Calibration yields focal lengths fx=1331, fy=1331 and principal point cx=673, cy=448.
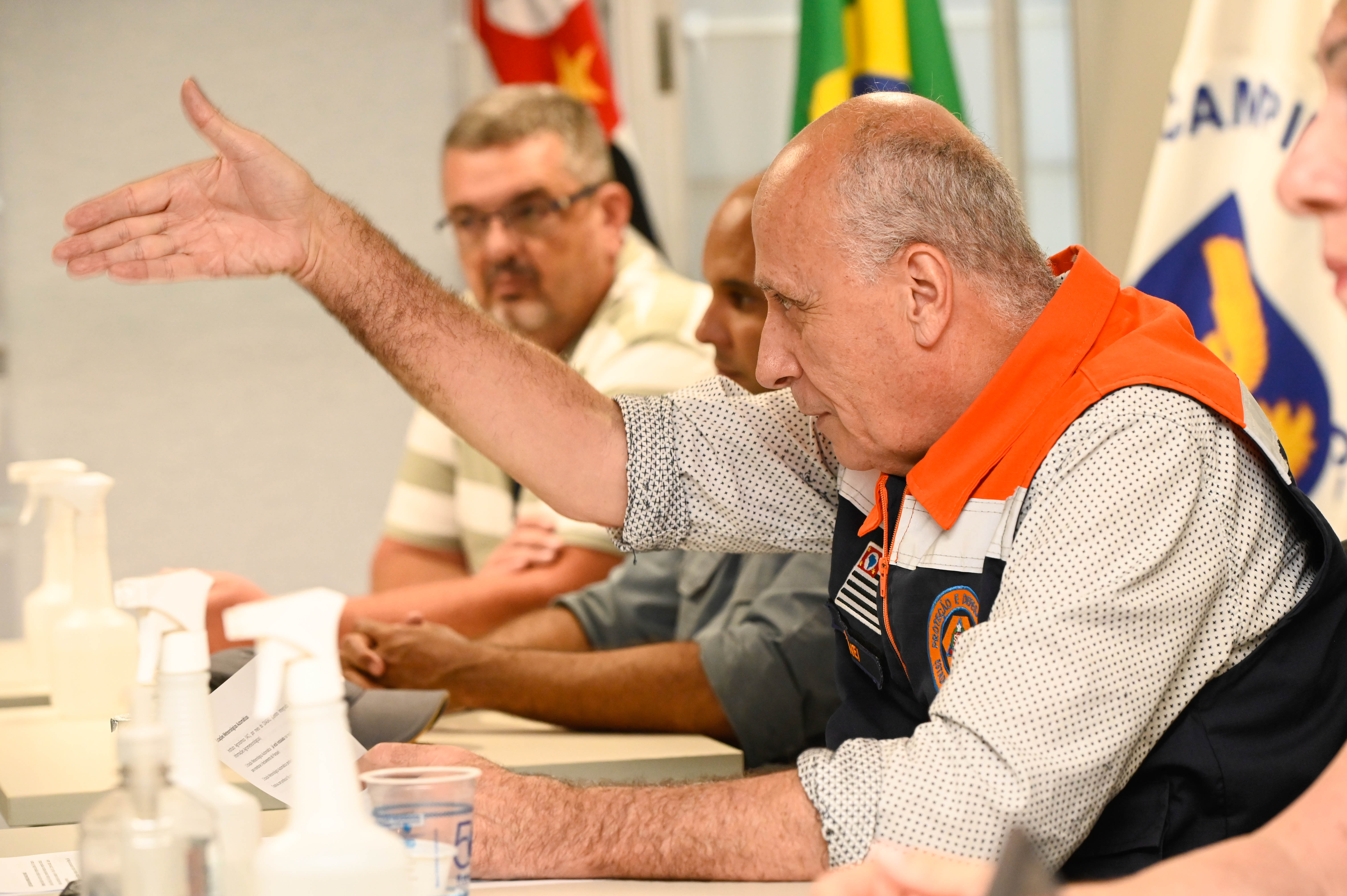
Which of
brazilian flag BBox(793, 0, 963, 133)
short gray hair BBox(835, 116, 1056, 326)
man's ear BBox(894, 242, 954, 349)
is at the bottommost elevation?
man's ear BBox(894, 242, 954, 349)

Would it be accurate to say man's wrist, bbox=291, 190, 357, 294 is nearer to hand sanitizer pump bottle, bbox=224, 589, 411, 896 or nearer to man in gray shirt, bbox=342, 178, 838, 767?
man in gray shirt, bbox=342, 178, 838, 767

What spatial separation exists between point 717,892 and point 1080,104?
8.44 feet

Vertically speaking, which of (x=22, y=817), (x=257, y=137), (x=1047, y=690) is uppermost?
(x=257, y=137)

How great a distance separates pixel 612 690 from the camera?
1662 mm

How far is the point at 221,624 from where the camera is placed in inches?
72.8

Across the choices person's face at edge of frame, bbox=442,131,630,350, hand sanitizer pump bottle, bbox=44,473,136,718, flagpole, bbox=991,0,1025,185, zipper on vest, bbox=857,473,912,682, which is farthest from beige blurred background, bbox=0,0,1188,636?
zipper on vest, bbox=857,473,912,682

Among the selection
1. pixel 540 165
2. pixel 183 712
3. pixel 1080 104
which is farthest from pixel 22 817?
pixel 1080 104

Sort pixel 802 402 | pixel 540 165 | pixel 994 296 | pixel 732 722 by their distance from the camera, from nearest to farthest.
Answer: pixel 994 296, pixel 802 402, pixel 732 722, pixel 540 165

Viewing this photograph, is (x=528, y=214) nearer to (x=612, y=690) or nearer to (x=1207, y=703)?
(x=612, y=690)

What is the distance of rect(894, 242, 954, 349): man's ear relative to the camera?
1.09m

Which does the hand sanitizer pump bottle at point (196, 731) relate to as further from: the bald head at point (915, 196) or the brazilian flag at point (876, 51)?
the brazilian flag at point (876, 51)

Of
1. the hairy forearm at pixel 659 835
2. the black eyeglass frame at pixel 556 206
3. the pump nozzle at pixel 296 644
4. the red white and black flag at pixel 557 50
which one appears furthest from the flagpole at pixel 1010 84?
the pump nozzle at pixel 296 644

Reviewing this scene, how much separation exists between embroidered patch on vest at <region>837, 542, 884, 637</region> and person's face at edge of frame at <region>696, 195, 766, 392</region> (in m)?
0.62

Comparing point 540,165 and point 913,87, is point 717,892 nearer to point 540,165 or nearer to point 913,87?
point 540,165
